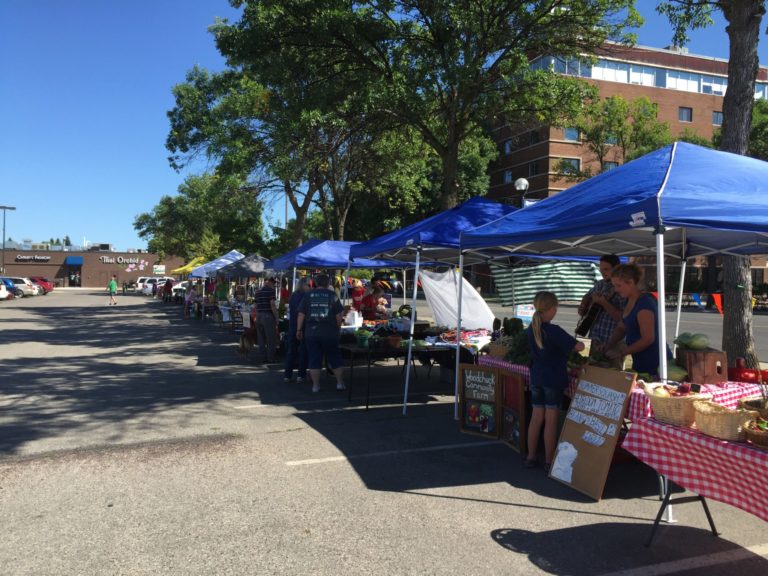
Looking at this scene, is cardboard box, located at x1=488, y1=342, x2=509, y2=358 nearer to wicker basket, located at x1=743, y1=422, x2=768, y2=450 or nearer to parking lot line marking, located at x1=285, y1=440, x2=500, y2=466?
parking lot line marking, located at x1=285, y1=440, x2=500, y2=466

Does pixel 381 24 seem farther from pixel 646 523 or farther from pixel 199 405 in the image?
pixel 646 523

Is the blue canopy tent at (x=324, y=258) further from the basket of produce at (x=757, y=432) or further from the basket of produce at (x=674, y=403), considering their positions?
the basket of produce at (x=757, y=432)

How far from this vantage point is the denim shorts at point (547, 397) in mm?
4945

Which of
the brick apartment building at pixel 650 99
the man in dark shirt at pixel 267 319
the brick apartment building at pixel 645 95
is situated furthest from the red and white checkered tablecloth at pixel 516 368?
the brick apartment building at pixel 645 95

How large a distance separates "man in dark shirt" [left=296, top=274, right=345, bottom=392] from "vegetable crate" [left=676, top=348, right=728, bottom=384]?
5.02 m

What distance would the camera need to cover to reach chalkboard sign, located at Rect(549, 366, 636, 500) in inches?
168

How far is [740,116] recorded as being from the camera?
25.2 feet

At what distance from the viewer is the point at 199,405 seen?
25.9ft

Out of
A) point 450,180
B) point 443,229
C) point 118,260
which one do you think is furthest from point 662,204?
point 118,260

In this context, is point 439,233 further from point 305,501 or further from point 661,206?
point 305,501

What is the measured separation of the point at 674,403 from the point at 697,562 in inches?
38.3

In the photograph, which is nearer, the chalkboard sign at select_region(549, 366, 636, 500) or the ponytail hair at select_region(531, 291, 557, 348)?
the chalkboard sign at select_region(549, 366, 636, 500)

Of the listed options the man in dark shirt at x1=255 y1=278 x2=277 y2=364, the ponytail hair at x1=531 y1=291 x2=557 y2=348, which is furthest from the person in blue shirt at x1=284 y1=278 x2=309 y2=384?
the ponytail hair at x1=531 y1=291 x2=557 y2=348

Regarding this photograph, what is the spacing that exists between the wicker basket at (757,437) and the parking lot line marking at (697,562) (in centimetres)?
92
